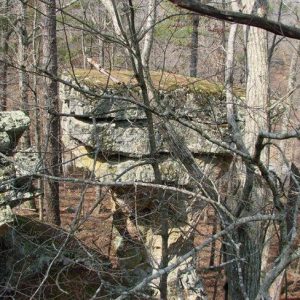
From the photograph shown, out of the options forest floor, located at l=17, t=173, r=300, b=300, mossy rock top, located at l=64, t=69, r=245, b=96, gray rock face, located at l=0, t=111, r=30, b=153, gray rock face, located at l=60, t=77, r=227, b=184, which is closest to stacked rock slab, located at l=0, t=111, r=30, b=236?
gray rock face, located at l=0, t=111, r=30, b=153

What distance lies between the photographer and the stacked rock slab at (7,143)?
22.9 feet

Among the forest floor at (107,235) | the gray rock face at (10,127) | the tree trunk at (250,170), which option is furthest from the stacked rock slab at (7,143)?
the tree trunk at (250,170)

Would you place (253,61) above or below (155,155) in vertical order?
above

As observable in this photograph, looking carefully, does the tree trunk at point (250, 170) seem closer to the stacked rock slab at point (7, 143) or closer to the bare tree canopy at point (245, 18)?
the bare tree canopy at point (245, 18)

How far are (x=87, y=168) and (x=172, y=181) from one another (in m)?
1.45

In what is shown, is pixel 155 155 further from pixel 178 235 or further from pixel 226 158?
pixel 178 235

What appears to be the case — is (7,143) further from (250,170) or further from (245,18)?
(245,18)

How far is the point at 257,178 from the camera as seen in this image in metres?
5.70

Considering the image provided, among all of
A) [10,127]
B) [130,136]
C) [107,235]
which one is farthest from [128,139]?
[107,235]

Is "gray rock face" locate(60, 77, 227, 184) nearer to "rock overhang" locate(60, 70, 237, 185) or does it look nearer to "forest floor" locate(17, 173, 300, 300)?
"rock overhang" locate(60, 70, 237, 185)

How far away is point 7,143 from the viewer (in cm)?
741

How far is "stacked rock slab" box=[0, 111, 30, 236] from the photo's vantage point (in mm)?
6988

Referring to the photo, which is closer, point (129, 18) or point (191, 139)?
point (129, 18)

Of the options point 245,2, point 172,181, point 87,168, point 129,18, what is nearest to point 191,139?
point 172,181
